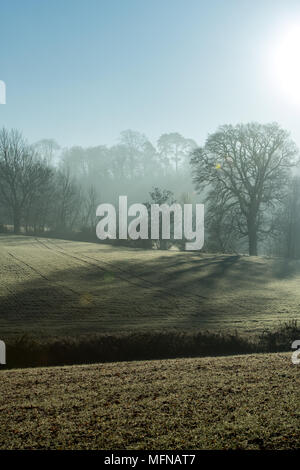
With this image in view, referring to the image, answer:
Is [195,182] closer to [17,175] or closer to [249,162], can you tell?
[249,162]

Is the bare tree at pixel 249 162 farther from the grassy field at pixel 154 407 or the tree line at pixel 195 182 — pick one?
the grassy field at pixel 154 407

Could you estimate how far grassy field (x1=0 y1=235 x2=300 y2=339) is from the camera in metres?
16.7

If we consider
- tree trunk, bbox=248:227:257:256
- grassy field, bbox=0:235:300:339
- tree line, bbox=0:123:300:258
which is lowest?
grassy field, bbox=0:235:300:339

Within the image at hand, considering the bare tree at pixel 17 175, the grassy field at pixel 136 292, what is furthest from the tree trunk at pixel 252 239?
the bare tree at pixel 17 175

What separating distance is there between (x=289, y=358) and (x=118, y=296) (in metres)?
12.6

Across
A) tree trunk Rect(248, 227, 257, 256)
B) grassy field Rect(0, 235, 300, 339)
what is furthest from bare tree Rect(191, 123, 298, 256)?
grassy field Rect(0, 235, 300, 339)

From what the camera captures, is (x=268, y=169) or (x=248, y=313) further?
(x=268, y=169)

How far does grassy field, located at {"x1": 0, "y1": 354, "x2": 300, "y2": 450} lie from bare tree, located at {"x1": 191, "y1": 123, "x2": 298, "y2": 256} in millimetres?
34029

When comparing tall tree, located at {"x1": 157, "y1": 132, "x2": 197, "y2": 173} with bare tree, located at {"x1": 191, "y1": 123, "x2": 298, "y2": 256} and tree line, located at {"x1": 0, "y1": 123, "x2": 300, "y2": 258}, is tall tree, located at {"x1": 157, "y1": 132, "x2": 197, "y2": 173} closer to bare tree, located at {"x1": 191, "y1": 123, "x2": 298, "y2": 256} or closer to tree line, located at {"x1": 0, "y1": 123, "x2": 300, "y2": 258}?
tree line, located at {"x1": 0, "y1": 123, "x2": 300, "y2": 258}

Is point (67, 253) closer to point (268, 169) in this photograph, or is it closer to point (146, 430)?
point (268, 169)

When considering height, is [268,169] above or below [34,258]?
above

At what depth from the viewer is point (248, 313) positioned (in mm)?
19281

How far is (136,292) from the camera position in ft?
74.1
